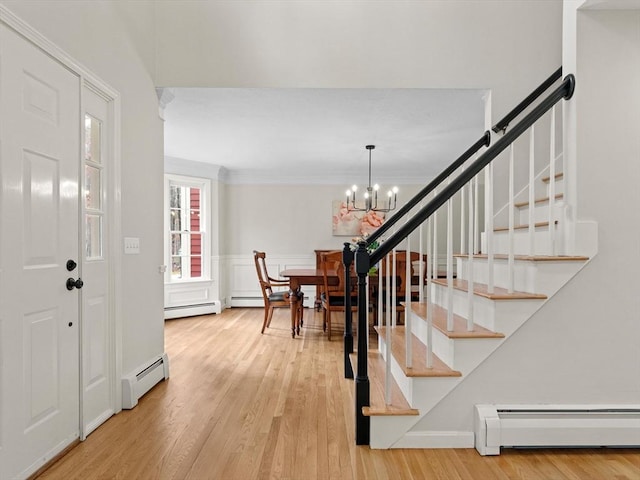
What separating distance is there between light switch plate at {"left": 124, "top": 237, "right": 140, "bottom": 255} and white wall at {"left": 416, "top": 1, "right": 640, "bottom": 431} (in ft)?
7.47

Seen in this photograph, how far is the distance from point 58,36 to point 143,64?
2.91 feet

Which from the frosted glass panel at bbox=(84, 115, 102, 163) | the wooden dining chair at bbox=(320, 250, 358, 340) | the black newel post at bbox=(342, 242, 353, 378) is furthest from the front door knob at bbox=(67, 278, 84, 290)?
the wooden dining chair at bbox=(320, 250, 358, 340)

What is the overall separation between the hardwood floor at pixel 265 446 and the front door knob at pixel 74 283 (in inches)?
32.9

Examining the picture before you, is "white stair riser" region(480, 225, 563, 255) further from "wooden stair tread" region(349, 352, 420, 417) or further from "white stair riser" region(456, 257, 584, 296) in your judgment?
"wooden stair tread" region(349, 352, 420, 417)

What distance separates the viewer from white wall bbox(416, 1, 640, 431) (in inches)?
78.4

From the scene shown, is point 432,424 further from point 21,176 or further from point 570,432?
point 21,176

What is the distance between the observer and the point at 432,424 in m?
2.02

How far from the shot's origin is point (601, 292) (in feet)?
6.54

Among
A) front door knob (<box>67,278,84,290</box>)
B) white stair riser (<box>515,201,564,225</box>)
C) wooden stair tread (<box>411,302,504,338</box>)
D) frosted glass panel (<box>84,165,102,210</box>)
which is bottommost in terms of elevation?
wooden stair tread (<box>411,302,504,338</box>)

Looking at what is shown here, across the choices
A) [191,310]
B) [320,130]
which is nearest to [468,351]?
[320,130]

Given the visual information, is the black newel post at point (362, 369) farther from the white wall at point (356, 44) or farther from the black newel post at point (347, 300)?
the white wall at point (356, 44)

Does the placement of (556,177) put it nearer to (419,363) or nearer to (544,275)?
(544,275)

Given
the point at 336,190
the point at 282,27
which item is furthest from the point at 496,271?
the point at 336,190

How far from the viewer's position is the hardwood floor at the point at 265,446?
5.91ft
